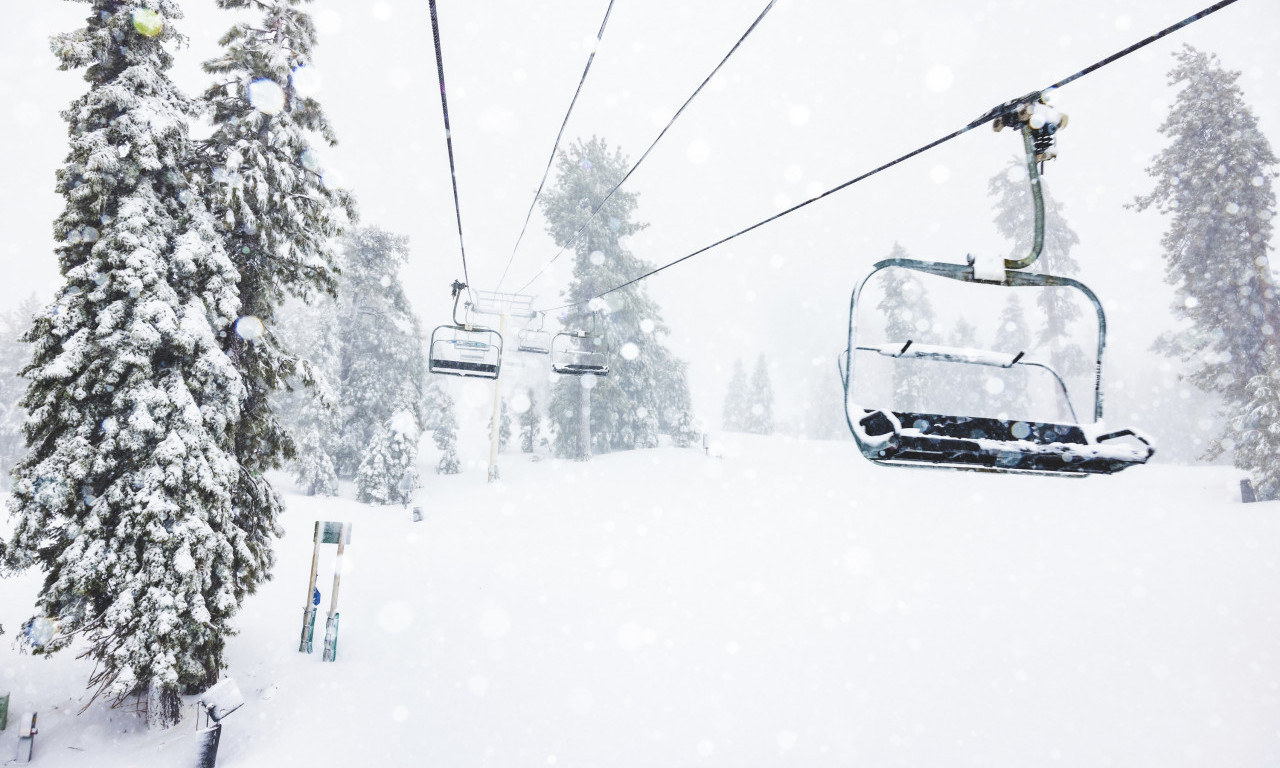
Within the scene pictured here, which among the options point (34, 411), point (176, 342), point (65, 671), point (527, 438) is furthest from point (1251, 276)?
point (527, 438)

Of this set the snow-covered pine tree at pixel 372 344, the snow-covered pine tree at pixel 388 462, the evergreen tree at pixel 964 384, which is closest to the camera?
the snow-covered pine tree at pixel 388 462

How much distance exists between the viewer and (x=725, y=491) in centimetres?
1911

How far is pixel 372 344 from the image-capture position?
26.2 metres

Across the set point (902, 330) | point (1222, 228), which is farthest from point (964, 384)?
point (1222, 228)

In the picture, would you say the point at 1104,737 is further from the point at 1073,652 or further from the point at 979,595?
the point at 979,595

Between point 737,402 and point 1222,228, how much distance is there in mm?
41821

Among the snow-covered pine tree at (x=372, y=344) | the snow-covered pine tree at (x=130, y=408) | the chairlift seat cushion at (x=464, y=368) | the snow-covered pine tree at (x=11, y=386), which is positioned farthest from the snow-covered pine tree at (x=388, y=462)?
the snow-covered pine tree at (x=11, y=386)

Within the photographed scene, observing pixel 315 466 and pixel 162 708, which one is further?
pixel 315 466

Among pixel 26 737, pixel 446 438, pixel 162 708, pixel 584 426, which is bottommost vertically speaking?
pixel 26 737

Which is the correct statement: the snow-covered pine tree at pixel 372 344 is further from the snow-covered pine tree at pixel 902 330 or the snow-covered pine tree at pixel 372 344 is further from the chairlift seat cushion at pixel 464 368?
the snow-covered pine tree at pixel 902 330

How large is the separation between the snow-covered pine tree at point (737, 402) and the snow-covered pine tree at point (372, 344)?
36.1m

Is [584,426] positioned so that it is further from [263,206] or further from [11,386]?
[11,386]

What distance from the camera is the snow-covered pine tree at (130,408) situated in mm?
6836

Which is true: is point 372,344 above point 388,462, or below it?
above
